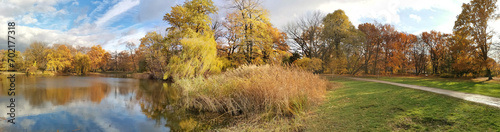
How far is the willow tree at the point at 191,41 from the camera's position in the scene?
1894cm

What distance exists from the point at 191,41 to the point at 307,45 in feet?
55.3

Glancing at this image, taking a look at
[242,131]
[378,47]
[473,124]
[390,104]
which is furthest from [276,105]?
[378,47]

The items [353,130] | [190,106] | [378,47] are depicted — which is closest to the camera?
[353,130]

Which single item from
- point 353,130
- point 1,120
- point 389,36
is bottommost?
point 1,120

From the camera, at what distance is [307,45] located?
29.1m

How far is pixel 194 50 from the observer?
1889cm

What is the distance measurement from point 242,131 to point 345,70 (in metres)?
26.5

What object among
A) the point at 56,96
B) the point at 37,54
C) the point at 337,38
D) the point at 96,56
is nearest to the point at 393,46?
the point at 337,38

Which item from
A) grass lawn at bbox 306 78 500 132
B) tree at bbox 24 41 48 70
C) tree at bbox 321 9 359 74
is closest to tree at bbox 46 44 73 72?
tree at bbox 24 41 48 70

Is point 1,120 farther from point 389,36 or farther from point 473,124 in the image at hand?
point 389,36

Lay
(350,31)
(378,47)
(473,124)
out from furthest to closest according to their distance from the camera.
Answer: (378,47), (350,31), (473,124)

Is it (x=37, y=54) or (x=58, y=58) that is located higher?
(x=37, y=54)

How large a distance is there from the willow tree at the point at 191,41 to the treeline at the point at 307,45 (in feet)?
0.29

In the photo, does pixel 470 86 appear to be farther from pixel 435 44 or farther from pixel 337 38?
pixel 435 44
